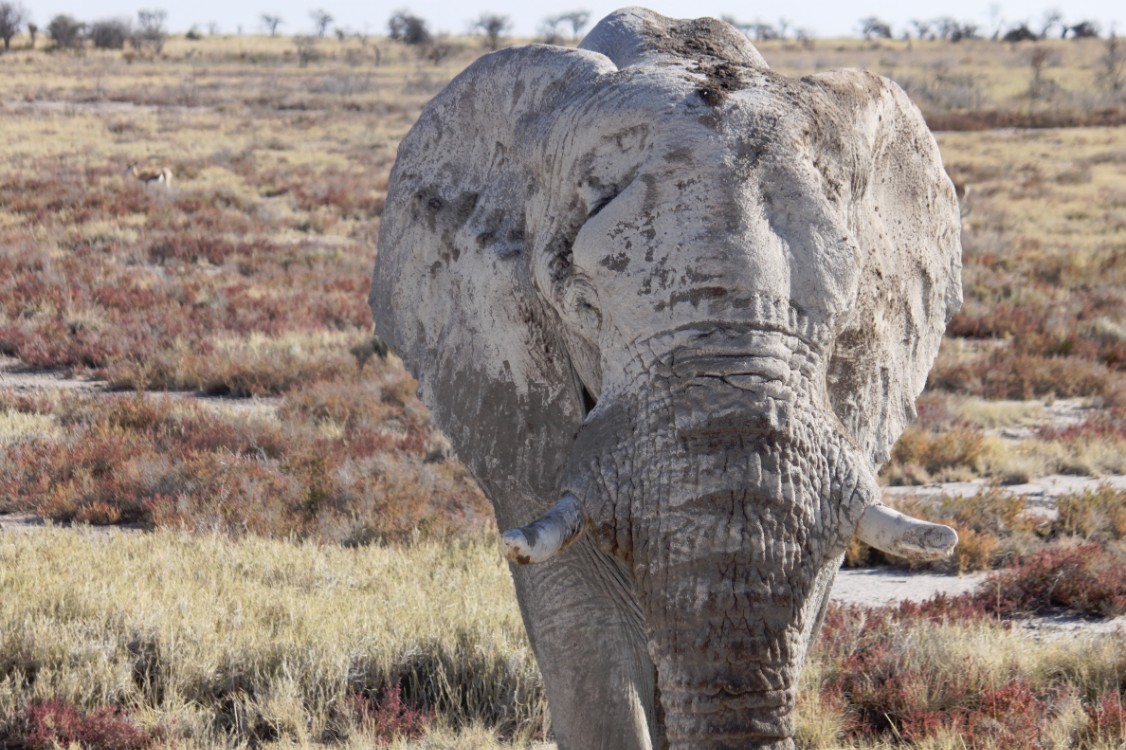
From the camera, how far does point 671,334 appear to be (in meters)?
2.36

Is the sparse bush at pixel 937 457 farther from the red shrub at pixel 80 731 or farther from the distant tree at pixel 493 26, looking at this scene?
the distant tree at pixel 493 26

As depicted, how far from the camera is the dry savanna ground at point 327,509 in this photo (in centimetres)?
440

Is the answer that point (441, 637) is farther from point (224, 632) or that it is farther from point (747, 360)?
point (747, 360)

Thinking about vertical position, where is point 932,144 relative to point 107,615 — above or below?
above

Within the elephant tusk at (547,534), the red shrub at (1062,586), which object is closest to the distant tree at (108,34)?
the red shrub at (1062,586)

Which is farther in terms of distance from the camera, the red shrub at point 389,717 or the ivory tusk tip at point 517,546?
the red shrub at point 389,717

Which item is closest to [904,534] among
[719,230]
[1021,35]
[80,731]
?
[719,230]

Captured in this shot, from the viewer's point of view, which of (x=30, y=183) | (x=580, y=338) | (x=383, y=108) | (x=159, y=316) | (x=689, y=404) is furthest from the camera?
(x=383, y=108)

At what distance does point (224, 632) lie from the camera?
4824 millimetres

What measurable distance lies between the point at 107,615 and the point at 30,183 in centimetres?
1766

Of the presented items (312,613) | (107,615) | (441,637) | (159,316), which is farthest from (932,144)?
(159,316)

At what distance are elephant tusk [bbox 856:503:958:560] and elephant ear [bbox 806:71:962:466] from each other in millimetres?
495

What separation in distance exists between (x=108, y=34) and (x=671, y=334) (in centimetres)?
7482

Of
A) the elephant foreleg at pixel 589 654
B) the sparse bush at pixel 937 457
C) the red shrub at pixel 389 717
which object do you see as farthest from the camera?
the sparse bush at pixel 937 457
